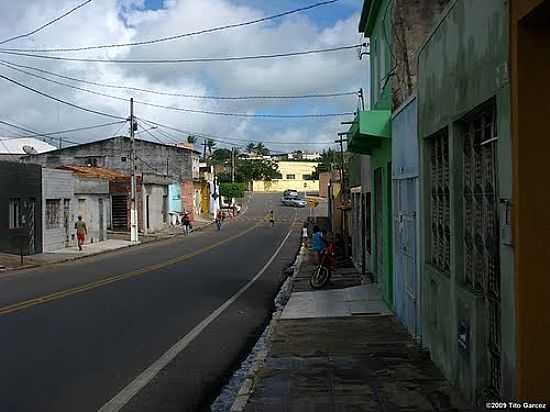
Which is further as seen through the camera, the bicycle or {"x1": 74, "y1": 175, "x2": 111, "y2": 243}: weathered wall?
{"x1": 74, "y1": 175, "x2": 111, "y2": 243}: weathered wall

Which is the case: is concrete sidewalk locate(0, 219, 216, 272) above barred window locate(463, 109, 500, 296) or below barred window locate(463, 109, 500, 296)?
below

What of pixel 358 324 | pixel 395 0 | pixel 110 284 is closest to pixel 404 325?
pixel 358 324

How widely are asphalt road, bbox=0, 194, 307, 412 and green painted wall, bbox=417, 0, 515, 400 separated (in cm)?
274

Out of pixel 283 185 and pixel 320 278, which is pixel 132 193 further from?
pixel 283 185

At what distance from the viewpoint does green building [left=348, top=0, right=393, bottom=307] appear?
54.2 ft

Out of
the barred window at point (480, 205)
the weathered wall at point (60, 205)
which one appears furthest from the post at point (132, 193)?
the barred window at point (480, 205)

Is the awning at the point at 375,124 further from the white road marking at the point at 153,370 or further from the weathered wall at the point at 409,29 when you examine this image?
the white road marking at the point at 153,370

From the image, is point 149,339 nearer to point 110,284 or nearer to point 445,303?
point 445,303

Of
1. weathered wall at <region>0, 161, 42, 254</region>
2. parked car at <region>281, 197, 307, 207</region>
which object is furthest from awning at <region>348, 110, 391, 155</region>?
parked car at <region>281, 197, 307, 207</region>

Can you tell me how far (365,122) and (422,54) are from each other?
18.8 ft

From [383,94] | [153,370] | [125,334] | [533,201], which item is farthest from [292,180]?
[533,201]

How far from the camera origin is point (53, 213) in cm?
4341

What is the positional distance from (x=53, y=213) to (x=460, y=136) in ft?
123

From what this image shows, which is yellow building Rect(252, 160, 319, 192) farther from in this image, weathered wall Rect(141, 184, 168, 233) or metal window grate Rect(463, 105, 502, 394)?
metal window grate Rect(463, 105, 502, 394)
